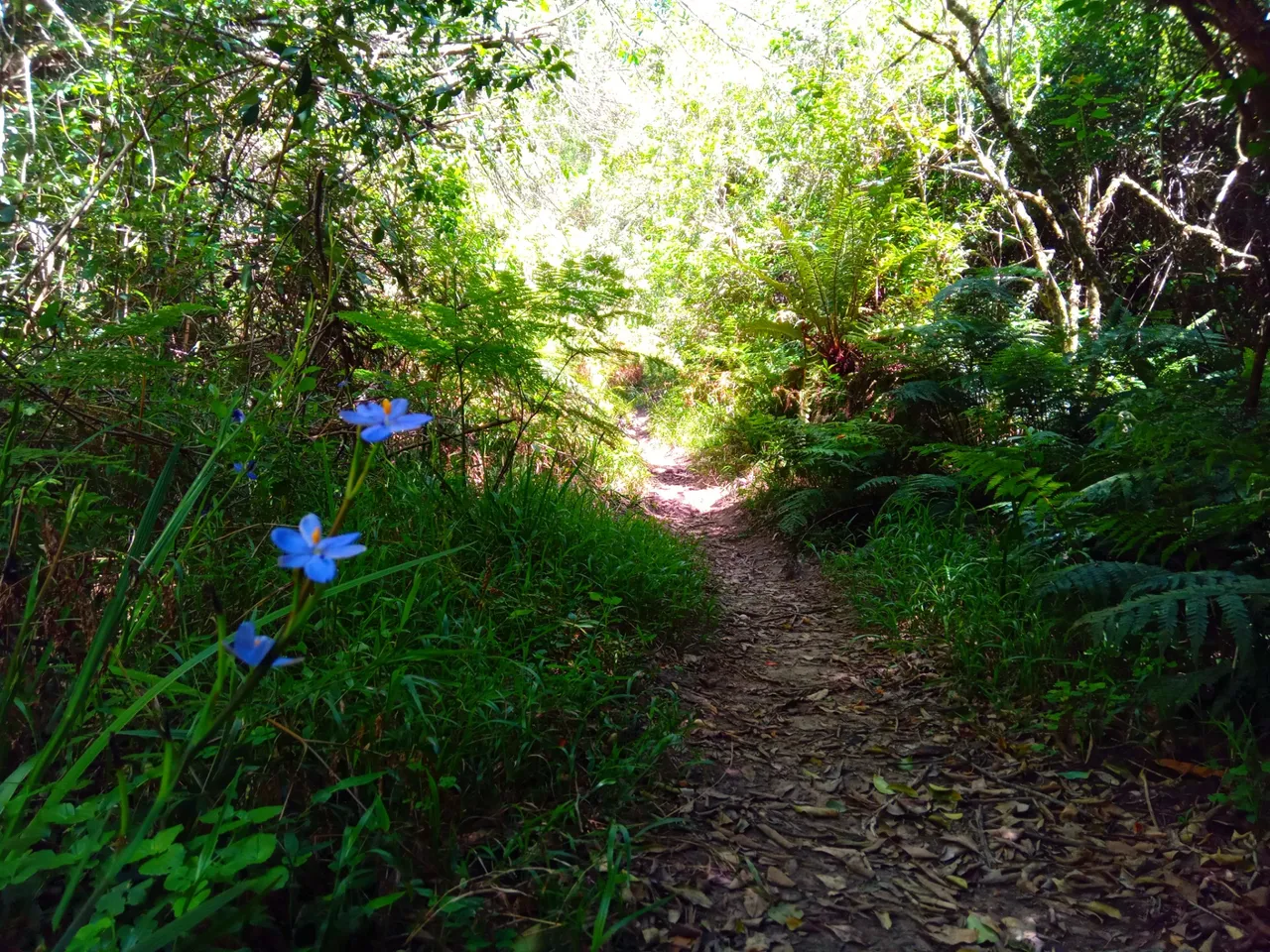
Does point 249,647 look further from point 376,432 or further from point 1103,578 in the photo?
point 1103,578

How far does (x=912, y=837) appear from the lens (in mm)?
1801

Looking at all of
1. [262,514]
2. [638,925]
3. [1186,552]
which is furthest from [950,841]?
[262,514]

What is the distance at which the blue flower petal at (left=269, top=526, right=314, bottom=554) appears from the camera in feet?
1.71

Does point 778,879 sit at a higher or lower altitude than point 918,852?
higher

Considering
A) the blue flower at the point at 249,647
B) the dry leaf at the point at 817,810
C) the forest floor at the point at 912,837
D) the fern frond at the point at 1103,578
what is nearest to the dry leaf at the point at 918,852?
the forest floor at the point at 912,837

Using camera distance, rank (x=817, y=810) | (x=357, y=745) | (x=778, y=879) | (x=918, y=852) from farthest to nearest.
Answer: (x=817, y=810) < (x=918, y=852) < (x=778, y=879) < (x=357, y=745)

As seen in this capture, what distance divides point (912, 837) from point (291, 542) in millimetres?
1859

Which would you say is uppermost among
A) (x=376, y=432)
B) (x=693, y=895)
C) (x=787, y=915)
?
(x=376, y=432)

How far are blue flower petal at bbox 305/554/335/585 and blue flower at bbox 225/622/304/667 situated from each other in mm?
72

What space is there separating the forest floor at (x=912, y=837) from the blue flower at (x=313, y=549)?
49.0 inches

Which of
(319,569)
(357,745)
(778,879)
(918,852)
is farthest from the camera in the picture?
(918,852)

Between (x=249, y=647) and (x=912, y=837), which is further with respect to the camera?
(x=912, y=837)

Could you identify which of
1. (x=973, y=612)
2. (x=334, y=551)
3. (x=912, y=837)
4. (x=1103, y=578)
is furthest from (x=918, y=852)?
(x=334, y=551)

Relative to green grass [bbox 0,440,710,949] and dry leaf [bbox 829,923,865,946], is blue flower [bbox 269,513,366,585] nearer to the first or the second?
green grass [bbox 0,440,710,949]
